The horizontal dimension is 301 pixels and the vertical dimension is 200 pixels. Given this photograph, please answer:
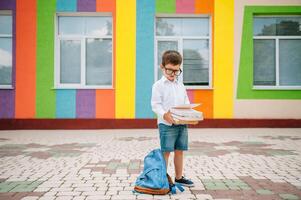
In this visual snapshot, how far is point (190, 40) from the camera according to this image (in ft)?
42.5

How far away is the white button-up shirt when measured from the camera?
429 cm

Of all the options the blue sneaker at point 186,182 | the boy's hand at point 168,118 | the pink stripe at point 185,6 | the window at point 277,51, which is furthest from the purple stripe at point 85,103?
the boy's hand at point 168,118

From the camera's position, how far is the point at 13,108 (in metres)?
12.4

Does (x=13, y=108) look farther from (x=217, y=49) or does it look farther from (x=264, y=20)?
(x=264, y=20)

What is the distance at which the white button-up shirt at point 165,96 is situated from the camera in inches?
169

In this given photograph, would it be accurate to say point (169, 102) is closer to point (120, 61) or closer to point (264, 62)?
point (120, 61)

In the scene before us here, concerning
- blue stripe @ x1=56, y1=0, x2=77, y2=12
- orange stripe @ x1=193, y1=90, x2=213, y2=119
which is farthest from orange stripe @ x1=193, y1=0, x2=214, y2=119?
blue stripe @ x1=56, y1=0, x2=77, y2=12

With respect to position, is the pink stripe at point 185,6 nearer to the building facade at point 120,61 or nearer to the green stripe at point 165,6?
the building facade at point 120,61

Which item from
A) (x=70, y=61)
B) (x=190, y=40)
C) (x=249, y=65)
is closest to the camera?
(x=249, y=65)

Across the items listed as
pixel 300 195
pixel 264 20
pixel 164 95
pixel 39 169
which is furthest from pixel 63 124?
pixel 300 195

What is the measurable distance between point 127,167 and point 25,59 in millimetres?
8038

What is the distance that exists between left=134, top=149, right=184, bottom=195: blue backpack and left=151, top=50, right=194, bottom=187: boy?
165mm

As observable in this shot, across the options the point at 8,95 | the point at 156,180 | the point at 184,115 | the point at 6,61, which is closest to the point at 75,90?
the point at 8,95

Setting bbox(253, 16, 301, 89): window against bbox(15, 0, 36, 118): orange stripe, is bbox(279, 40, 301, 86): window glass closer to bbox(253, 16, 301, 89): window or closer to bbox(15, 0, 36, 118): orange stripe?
bbox(253, 16, 301, 89): window
